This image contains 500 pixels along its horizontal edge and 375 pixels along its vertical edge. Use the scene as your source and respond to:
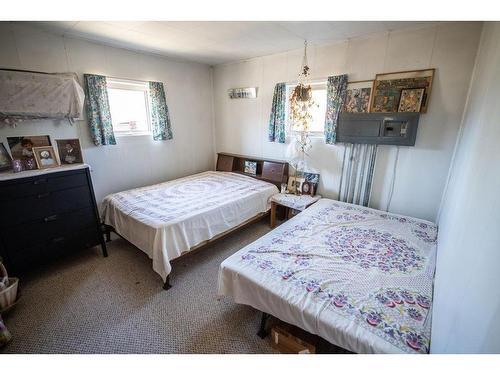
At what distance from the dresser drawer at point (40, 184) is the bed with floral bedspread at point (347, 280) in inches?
72.4

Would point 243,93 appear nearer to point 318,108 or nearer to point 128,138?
point 318,108

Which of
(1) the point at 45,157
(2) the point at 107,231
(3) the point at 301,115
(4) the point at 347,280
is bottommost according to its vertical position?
(2) the point at 107,231

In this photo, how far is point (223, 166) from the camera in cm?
412

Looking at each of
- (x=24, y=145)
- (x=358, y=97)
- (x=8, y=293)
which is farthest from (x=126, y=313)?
(x=358, y=97)

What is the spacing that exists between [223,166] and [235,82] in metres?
1.47

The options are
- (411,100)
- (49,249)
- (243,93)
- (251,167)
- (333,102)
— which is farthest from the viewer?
(251,167)

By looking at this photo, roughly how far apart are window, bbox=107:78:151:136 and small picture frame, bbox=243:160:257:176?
1.64 metres

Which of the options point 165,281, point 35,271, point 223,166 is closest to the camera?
point 165,281

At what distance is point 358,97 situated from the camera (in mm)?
2613

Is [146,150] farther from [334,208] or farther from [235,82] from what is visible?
[334,208]

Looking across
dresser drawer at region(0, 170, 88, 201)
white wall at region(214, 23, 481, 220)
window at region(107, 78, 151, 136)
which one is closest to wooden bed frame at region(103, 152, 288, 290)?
white wall at region(214, 23, 481, 220)

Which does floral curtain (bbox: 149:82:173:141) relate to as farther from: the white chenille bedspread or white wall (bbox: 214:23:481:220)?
white wall (bbox: 214:23:481:220)

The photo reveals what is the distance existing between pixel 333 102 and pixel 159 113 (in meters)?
2.50
